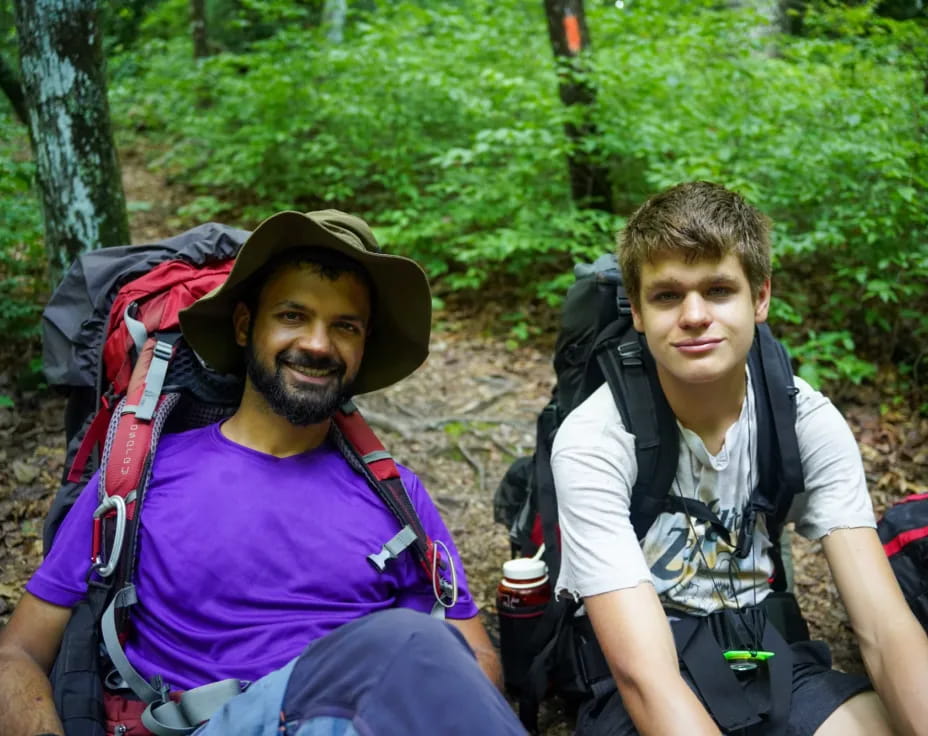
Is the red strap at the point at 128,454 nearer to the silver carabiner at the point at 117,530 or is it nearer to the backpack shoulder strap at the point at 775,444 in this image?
the silver carabiner at the point at 117,530

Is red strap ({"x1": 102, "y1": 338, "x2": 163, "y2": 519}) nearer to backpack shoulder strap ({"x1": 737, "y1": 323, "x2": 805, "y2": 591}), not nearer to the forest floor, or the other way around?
the forest floor

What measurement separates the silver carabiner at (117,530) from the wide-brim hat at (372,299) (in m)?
0.70

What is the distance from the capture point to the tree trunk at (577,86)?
7.42 metres

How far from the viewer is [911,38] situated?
6.39 meters

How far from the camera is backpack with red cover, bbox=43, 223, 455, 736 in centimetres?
242

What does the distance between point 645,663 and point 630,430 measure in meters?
0.77

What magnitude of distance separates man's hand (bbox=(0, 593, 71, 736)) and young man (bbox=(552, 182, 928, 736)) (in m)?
1.70

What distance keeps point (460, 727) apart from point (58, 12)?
→ 4253 millimetres

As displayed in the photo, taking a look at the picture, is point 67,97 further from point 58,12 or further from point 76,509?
point 76,509

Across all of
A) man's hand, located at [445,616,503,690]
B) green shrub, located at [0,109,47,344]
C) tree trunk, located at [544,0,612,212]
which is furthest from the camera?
tree trunk, located at [544,0,612,212]

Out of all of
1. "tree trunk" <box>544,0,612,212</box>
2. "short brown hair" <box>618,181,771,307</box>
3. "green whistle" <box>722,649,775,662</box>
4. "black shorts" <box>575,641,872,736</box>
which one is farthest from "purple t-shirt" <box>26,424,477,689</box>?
"tree trunk" <box>544,0,612,212</box>

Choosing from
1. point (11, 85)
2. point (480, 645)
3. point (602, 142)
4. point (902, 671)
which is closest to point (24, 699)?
point (480, 645)

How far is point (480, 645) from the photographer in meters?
2.77

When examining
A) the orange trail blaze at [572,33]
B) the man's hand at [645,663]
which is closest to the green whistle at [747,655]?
the man's hand at [645,663]
